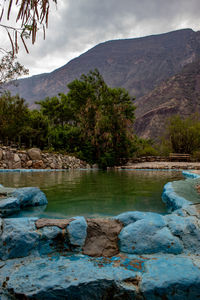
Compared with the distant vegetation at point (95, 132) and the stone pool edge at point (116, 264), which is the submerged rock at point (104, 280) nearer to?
the stone pool edge at point (116, 264)

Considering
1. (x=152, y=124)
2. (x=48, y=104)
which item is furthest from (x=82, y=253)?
(x=152, y=124)

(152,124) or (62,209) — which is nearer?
(62,209)

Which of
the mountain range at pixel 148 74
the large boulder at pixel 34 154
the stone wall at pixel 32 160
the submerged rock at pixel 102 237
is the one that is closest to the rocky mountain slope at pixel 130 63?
the mountain range at pixel 148 74

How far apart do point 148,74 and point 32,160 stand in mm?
77799

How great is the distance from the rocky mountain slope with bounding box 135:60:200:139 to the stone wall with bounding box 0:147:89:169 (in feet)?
98.4

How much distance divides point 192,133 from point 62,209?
14637mm

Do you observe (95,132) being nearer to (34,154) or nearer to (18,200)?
(34,154)

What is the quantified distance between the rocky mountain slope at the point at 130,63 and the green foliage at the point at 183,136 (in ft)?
185

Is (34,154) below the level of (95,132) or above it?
below

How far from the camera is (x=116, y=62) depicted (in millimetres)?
99688

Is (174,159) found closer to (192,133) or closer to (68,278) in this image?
(192,133)

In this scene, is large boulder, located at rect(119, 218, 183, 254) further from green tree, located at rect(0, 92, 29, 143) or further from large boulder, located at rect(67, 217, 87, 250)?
green tree, located at rect(0, 92, 29, 143)

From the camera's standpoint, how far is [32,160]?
11.3 metres

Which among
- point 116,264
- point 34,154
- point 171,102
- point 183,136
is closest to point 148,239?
point 116,264
